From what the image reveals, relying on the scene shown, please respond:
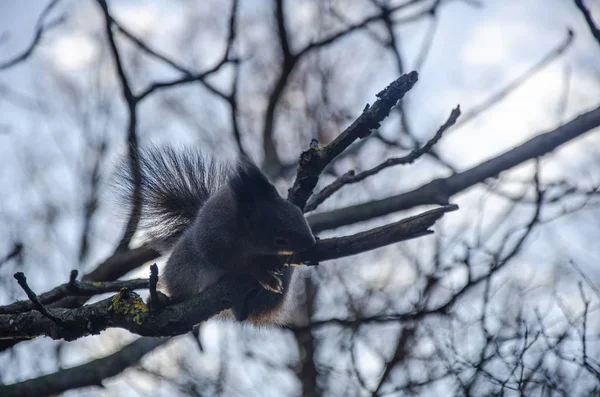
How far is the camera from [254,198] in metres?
3.88

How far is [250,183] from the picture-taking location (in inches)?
151

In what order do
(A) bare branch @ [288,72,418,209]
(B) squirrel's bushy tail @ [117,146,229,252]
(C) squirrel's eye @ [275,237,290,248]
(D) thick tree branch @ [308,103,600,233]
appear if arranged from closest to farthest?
(A) bare branch @ [288,72,418,209] → (C) squirrel's eye @ [275,237,290,248] → (D) thick tree branch @ [308,103,600,233] → (B) squirrel's bushy tail @ [117,146,229,252]

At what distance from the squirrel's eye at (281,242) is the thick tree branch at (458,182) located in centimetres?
117

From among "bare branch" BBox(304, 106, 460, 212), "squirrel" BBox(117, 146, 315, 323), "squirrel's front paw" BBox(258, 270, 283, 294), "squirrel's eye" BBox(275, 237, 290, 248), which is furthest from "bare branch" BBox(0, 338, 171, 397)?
"bare branch" BBox(304, 106, 460, 212)

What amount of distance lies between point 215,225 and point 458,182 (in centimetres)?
171

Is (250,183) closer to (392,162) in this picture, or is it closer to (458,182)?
(392,162)

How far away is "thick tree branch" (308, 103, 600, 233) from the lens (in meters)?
3.74

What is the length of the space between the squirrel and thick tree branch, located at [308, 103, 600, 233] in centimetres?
74

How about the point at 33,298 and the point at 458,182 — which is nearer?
the point at 33,298

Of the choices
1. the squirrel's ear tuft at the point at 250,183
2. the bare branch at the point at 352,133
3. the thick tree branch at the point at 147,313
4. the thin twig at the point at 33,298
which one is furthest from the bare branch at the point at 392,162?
the thin twig at the point at 33,298

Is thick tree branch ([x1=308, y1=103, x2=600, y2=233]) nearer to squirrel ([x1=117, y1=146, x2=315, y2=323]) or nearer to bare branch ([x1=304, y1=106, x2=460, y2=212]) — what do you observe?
bare branch ([x1=304, y1=106, x2=460, y2=212])

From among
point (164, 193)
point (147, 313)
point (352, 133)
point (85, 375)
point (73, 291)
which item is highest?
point (164, 193)

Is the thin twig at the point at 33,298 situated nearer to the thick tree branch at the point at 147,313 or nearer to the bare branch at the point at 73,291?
the thick tree branch at the point at 147,313

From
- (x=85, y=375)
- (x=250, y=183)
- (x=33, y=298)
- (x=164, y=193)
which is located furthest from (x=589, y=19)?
(x=85, y=375)
